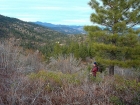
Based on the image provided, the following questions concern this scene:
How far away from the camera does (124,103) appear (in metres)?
7.53

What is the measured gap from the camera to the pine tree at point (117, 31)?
55.9 feet

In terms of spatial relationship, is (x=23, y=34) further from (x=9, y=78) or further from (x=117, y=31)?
(x=9, y=78)

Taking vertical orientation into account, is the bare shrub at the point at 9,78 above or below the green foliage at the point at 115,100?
above

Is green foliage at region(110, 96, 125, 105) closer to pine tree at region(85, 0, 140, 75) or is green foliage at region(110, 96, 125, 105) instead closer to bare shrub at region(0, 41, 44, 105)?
bare shrub at region(0, 41, 44, 105)

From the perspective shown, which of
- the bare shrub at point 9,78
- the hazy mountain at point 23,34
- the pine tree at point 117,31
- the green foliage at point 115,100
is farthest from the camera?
the hazy mountain at point 23,34

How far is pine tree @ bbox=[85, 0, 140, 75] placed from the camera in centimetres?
1703

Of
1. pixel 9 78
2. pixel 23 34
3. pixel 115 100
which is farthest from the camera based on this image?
pixel 23 34

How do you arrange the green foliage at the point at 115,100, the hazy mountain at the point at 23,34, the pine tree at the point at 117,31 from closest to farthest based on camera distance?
the green foliage at the point at 115,100
the pine tree at the point at 117,31
the hazy mountain at the point at 23,34

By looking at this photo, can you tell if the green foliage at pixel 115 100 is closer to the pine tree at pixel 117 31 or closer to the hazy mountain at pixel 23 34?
the pine tree at pixel 117 31

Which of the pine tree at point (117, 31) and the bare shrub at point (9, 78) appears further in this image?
the pine tree at point (117, 31)

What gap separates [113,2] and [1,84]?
12.1 metres

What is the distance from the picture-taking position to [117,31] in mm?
17453

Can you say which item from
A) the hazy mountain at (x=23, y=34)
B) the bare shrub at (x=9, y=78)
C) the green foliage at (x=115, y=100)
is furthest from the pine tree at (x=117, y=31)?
the hazy mountain at (x=23, y=34)

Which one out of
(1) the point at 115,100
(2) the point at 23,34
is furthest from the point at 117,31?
(2) the point at 23,34
